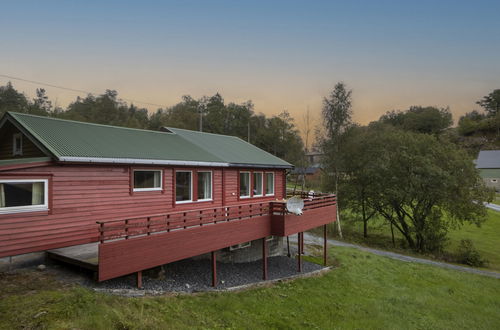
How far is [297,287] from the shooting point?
1260 cm

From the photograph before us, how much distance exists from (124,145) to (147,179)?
158cm

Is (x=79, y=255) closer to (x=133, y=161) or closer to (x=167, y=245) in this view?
(x=167, y=245)

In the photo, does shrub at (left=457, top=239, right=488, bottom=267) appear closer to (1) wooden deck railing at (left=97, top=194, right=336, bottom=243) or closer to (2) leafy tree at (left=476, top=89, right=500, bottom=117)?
(1) wooden deck railing at (left=97, top=194, right=336, bottom=243)

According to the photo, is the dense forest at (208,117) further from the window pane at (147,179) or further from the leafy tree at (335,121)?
the window pane at (147,179)

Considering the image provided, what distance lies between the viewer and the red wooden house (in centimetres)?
753

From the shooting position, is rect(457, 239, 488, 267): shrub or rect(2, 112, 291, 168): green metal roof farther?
rect(457, 239, 488, 267): shrub

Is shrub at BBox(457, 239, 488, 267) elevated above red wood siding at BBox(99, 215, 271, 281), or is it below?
below

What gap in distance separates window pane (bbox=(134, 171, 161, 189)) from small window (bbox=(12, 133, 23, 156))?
3972 mm

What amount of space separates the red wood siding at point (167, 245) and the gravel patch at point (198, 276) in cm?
87

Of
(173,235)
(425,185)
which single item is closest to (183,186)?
(173,235)

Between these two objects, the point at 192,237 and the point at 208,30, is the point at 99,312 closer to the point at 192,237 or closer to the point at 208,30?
the point at 192,237

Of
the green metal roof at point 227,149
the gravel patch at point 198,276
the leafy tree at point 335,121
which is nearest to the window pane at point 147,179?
the gravel patch at point 198,276

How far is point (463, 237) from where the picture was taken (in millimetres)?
29859

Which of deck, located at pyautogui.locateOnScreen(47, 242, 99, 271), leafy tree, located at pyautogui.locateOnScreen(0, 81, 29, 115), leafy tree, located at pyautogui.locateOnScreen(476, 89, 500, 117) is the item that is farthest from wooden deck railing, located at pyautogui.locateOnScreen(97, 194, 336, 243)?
leafy tree, located at pyautogui.locateOnScreen(476, 89, 500, 117)
